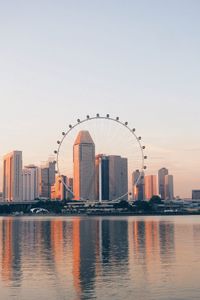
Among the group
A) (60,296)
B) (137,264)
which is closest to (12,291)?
(60,296)

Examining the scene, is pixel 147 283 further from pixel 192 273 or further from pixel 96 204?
pixel 96 204

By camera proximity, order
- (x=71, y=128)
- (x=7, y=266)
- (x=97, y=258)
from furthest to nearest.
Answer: (x=71, y=128), (x=97, y=258), (x=7, y=266)

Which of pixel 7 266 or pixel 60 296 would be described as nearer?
pixel 60 296

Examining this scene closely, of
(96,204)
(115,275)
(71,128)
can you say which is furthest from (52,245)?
(96,204)

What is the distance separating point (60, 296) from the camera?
22266 millimetres

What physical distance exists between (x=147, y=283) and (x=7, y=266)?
1053 cm

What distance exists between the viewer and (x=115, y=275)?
27.2 metres

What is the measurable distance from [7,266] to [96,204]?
155 m

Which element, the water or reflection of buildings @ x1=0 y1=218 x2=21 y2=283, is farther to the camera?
reflection of buildings @ x1=0 y1=218 x2=21 y2=283

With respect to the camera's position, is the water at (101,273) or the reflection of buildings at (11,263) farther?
the reflection of buildings at (11,263)

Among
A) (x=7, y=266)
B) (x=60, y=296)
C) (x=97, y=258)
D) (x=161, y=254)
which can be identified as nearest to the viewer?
(x=60, y=296)

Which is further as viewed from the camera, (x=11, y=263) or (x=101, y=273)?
(x=11, y=263)

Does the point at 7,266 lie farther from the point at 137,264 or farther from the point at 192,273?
the point at 192,273

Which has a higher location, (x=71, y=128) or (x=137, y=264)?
(x=71, y=128)
